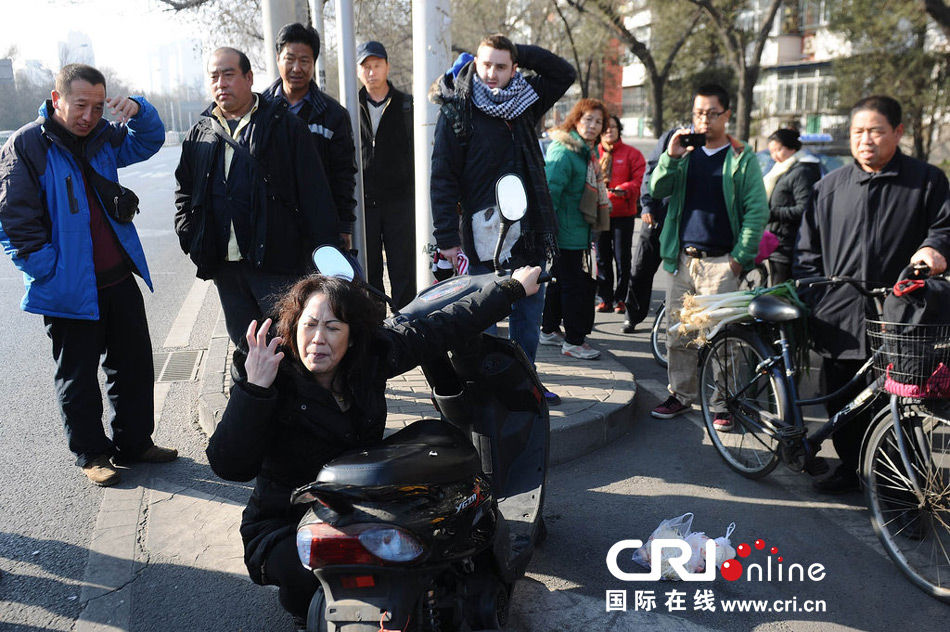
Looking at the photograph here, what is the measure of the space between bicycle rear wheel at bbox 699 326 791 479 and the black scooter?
5.08 ft

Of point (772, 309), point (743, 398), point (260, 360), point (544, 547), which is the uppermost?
point (260, 360)

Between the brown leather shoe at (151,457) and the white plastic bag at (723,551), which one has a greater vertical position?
the brown leather shoe at (151,457)

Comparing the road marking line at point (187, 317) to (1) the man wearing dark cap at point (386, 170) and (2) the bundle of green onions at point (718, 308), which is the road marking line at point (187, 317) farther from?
(2) the bundle of green onions at point (718, 308)

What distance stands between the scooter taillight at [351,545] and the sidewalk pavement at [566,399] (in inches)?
97.4

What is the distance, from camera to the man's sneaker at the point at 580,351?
6254 millimetres

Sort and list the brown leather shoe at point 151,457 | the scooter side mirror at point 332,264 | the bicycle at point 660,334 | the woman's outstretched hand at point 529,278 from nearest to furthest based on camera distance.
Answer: the scooter side mirror at point 332,264, the woman's outstretched hand at point 529,278, the brown leather shoe at point 151,457, the bicycle at point 660,334

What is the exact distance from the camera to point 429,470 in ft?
7.83

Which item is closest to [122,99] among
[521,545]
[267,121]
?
[267,121]

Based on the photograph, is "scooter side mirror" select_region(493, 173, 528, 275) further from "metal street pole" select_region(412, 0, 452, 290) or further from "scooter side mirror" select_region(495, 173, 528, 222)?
"metal street pole" select_region(412, 0, 452, 290)

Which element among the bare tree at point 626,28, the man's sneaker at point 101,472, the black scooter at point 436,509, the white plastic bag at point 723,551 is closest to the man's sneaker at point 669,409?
the white plastic bag at point 723,551

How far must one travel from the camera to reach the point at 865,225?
3.98 metres

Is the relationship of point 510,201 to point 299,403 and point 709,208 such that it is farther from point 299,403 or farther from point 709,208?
point 709,208

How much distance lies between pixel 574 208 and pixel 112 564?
3.82 metres

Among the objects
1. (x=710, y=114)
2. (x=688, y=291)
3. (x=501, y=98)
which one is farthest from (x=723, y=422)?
(x=501, y=98)
